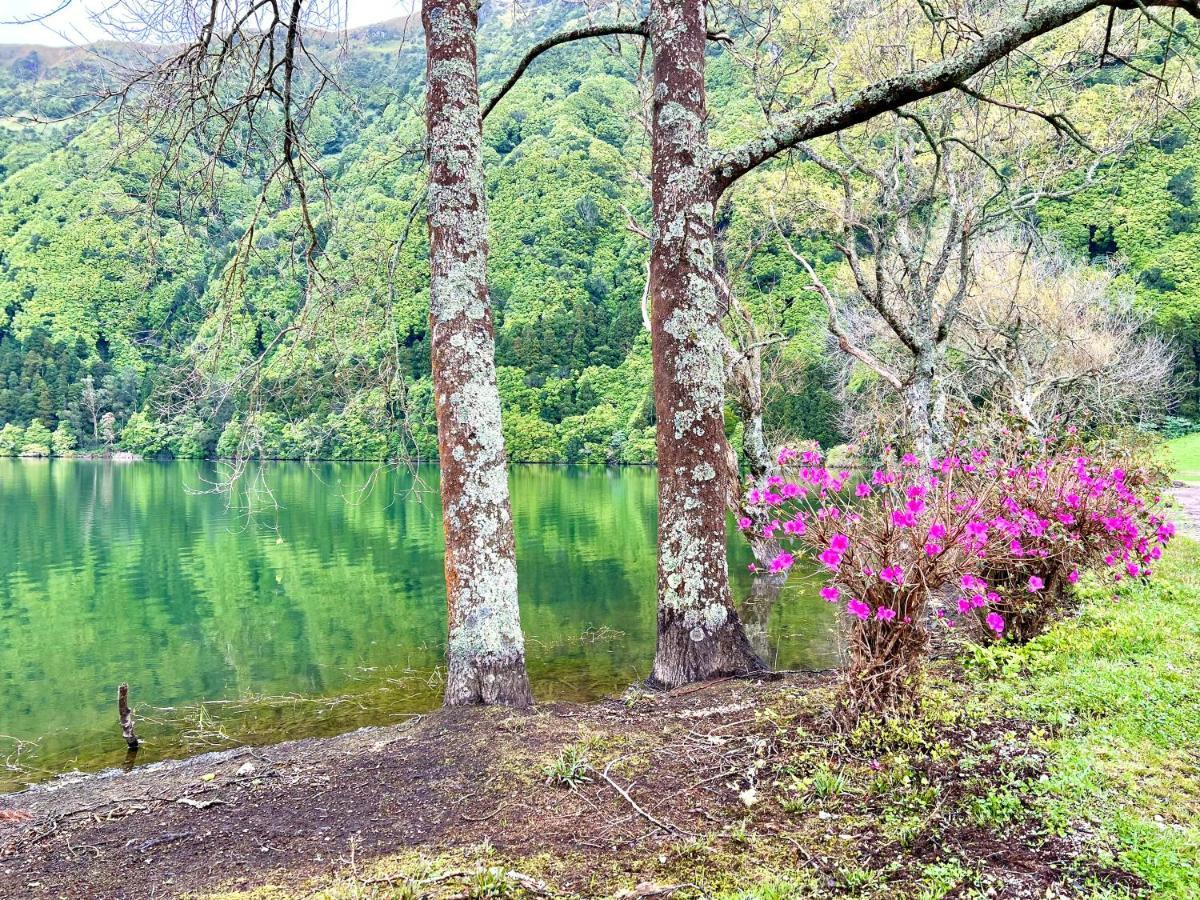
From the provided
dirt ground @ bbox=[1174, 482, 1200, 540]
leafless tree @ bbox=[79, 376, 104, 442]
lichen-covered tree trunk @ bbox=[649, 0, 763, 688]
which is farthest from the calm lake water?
leafless tree @ bbox=[79, 376, 104, 442]

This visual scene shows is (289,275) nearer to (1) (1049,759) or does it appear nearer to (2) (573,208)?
(1) (1049,759)

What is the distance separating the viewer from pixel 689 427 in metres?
5.32

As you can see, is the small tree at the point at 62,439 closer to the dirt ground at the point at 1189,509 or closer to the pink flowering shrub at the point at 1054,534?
the dirt ground at the point at 1189,509

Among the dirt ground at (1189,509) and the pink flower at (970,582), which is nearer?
the pink flower at (970,582)

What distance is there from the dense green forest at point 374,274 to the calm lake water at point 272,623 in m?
1.22

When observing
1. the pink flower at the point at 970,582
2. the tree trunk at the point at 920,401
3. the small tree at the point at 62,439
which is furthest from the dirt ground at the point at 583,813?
the small tree at the point at 62,439

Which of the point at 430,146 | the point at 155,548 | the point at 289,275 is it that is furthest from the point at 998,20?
the point at 155,548

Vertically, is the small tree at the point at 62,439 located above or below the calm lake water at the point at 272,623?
above

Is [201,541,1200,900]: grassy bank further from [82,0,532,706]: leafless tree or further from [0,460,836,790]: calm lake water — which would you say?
[0,460,836,790]: calm lake water

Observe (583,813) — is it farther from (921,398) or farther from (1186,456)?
(1186,456)

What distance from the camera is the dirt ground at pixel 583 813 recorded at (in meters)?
2.57

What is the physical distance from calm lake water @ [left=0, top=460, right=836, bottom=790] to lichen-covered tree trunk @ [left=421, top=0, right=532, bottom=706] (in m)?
0.81

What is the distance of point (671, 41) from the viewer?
566cm

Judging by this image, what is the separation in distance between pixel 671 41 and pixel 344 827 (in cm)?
575
